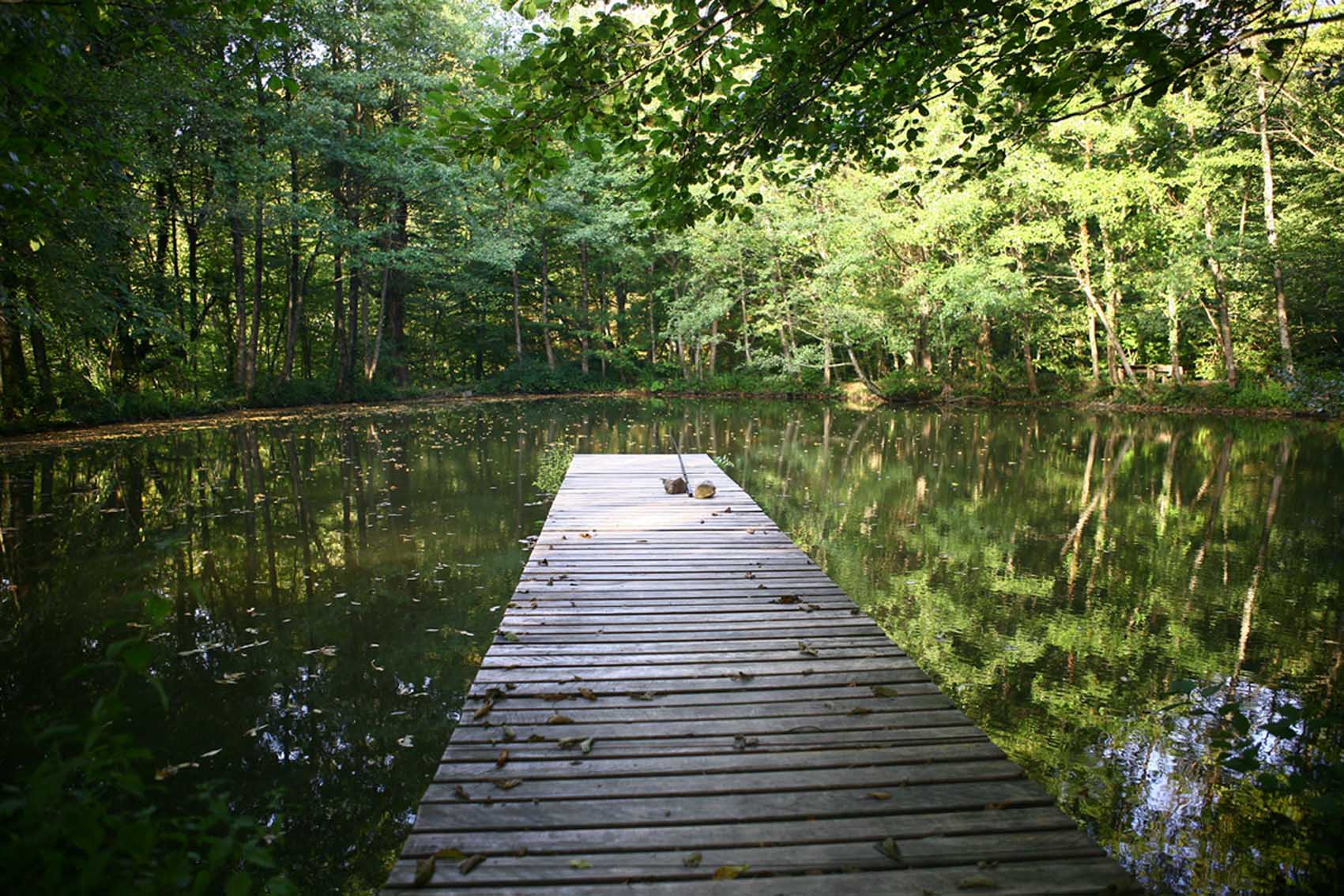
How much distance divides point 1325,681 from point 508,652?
203 inches

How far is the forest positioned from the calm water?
3.05 m

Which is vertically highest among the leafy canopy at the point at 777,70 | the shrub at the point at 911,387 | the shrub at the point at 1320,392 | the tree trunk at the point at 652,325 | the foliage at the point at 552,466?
the tree trunk at the point at 652,325

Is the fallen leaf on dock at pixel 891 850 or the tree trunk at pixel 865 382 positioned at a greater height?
the tree trunk at pixel 865 382

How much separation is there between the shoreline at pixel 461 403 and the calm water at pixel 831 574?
2.93 m

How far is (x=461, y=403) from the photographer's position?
26859mm

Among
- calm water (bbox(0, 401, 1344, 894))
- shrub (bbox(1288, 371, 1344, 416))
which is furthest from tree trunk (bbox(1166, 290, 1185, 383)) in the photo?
shrub (bbox(1288, 371, 1344, 416))

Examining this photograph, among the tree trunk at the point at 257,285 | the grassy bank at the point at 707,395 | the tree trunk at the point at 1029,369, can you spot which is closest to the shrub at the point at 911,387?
the grassy bank at the point at 707,395

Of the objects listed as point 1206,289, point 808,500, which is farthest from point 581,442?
point 1206,289

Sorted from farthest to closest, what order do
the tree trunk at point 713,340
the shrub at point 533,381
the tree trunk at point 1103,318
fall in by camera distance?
the tree trunk at point 713,340 → the shrub at point 533,381 → the tree trunk at point 1103,318

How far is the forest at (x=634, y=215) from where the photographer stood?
4660mm

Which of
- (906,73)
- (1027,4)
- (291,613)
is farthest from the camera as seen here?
(291,613)

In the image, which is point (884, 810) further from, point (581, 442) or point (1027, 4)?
point (581, 442)

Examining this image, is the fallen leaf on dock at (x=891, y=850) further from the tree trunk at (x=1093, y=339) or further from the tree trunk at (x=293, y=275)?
the tree trunk at (x=1093, y=339)

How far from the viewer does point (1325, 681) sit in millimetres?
4508
